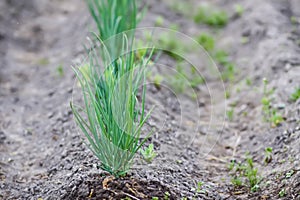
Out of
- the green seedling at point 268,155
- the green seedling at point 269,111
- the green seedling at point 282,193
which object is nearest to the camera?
the green seedling at point 282,193

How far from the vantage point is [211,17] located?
5.65 metres

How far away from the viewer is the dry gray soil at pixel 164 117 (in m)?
3.03

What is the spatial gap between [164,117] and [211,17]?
7.26 ft

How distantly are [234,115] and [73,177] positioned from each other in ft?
5.26

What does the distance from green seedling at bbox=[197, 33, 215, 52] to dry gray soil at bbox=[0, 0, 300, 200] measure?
11 centimetres

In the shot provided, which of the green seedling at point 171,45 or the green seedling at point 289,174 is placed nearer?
the green seedling at point 289,174

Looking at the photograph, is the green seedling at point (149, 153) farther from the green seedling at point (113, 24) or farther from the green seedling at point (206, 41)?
the green seedling at point (206, 41)

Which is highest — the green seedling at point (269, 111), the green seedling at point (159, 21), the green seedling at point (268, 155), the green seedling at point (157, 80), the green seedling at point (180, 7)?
the green seedling at point (180, 7)

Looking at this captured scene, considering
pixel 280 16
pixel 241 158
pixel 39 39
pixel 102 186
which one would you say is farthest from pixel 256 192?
pixel 39 39

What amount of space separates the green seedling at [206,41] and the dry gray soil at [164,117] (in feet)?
0.37

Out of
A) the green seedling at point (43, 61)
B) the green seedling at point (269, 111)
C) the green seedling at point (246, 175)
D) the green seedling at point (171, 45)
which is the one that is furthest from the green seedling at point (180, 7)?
the green seedling at point (246, 175)

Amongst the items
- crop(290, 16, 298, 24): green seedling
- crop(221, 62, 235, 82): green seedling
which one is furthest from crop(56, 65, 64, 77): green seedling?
crop(290, 16, 298, 24): green seedling

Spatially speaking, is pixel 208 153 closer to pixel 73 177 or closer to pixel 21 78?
pixel 73 177

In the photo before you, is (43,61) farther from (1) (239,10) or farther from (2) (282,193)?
(2) (282,193)
